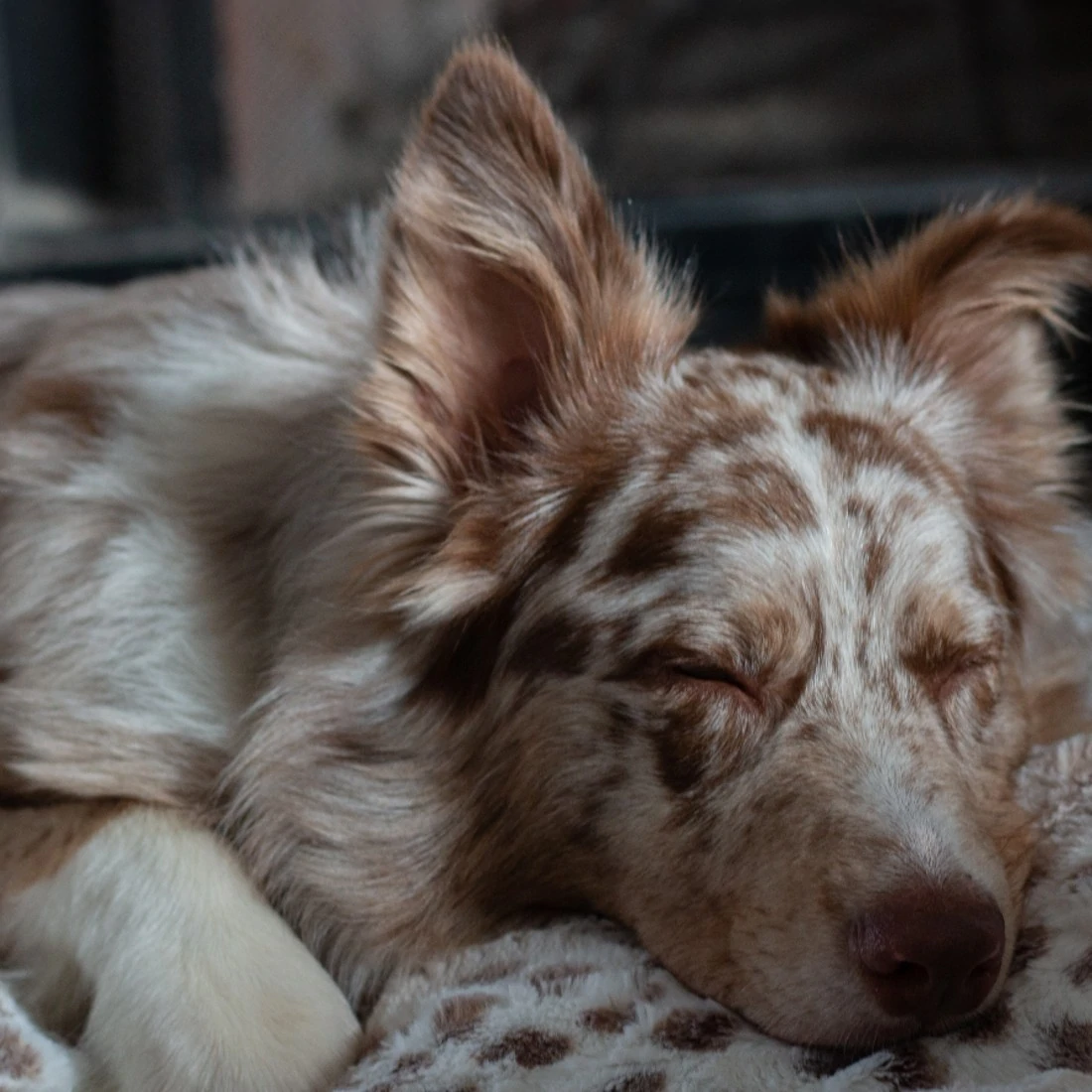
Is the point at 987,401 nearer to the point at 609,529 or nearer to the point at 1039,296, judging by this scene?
the point at 1039,296

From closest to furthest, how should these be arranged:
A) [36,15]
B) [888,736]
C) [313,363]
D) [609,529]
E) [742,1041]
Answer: [742,1041] < [888,736] < [609,529] < [313,363] < [36,15]

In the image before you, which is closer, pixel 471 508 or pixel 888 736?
pixel 888 736

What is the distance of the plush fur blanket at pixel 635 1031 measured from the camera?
1.54m

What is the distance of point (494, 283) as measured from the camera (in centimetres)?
204

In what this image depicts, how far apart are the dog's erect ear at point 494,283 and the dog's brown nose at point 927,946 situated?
0.85 meters

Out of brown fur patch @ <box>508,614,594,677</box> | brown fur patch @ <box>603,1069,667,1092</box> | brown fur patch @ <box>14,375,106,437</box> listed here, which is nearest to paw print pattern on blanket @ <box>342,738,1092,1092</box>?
brown fur patch @ <box>603,1069,667,1092</box>

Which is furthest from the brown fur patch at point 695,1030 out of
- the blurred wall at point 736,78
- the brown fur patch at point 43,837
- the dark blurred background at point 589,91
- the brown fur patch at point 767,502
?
the blurred wall at point 736,78

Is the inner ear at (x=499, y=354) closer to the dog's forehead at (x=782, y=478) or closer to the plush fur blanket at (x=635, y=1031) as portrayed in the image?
the dog's forehead at (x=782, y=478)

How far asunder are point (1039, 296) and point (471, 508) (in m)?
1.02

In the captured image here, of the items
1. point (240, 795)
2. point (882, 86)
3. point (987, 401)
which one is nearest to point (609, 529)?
point (240, 795)

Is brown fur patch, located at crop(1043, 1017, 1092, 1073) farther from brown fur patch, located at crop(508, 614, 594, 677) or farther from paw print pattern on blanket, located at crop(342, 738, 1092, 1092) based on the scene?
brown fur patch, located at crop(508, 614, 594, 677)

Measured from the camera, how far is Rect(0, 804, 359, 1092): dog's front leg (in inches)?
67.8

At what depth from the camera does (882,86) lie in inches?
231

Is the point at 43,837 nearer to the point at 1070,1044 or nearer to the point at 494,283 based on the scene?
the point at 494,283
